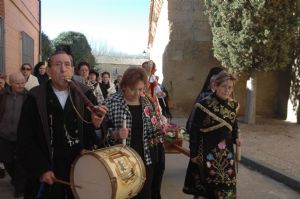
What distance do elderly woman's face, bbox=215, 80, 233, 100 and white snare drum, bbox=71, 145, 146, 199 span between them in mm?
1752

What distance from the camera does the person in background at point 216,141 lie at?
15.3 feet

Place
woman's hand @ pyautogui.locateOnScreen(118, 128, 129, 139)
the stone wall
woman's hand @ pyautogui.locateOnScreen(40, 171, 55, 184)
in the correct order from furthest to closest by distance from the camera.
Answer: the stone wall
woman's hand @ pyautogui.locateOnScreen(118, 128, 129, 139)
woman's hand @ pyautogui.locateOnScreen(40, 171, 55, 184)

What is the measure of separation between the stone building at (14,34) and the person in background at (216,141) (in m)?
7.72

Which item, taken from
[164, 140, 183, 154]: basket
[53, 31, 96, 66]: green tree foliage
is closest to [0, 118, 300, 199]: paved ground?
[164, 140, 183, 154]: basket

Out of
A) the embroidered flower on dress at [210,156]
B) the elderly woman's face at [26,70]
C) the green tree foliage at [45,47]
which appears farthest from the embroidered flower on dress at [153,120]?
the green tree foliage at [45,47]

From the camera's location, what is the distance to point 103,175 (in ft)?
10.3

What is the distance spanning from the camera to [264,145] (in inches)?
402

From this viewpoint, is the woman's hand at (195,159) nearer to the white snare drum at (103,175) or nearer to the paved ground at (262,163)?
the paved ground at (262,163)

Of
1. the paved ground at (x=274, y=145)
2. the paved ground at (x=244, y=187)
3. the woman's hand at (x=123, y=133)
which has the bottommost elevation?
the paved ground at (x=244, y=187)

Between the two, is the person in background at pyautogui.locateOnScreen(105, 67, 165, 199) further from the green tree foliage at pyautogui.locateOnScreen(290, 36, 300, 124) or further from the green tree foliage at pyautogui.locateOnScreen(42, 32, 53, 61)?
the green tree foliage at pyautogui.locateOnScreen(42, 32, 53, 61)

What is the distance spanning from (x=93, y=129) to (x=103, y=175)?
1.68 ft

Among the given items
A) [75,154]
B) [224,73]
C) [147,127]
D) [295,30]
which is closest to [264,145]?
[295,30]

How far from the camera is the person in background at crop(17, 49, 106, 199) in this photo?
330cm

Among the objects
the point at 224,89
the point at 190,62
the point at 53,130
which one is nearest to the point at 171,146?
the point at 224,89
